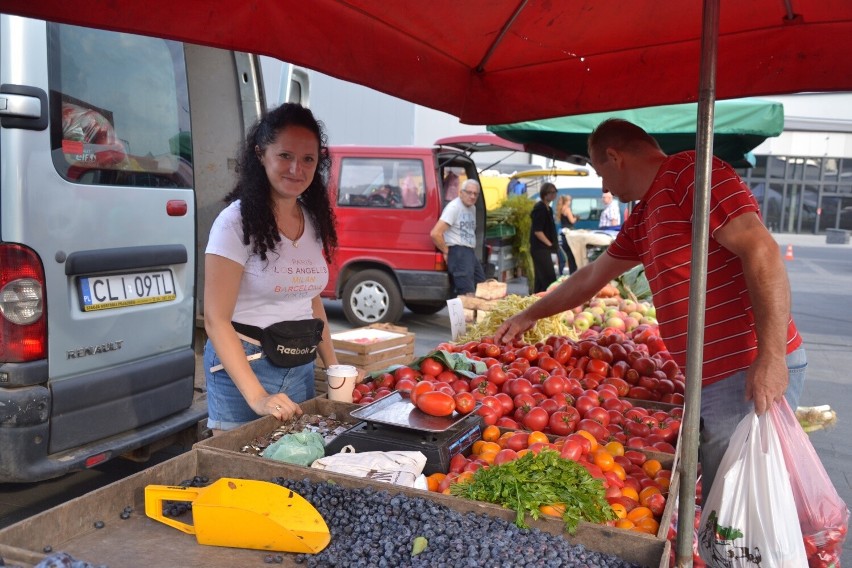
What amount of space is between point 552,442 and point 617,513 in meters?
0.63

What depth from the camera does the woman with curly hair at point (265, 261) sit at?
2461mm

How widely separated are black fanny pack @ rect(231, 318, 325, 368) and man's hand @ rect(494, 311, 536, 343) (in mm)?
1340

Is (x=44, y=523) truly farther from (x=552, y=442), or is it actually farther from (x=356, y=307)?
(x=356, y=307)

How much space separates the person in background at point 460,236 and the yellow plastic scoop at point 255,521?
7.14 metres

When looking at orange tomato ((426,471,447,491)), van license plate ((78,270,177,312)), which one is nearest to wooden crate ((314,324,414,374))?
van license plate ((78,270,177,312))

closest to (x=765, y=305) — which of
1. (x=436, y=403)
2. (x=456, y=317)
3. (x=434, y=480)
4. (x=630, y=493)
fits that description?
(x=630, y=493)

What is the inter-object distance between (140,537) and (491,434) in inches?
50.0

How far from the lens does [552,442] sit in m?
2.56

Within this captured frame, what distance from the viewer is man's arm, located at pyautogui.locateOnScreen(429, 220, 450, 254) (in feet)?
28.9

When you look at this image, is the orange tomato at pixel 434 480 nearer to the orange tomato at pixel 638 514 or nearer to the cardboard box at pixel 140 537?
the cardboard box at pixel 140 537

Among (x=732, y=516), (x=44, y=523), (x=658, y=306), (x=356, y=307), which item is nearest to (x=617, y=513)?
(x=732, y=516)

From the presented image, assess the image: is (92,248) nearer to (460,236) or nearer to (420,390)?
(420,390)

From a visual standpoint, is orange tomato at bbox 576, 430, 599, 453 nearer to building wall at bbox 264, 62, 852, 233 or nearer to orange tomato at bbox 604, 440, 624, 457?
orange tomato at bbox 604, 440, 624, 457

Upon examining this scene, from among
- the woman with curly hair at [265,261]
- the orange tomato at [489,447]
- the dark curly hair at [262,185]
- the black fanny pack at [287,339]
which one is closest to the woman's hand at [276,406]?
the woman with curly hair at [265,261]
